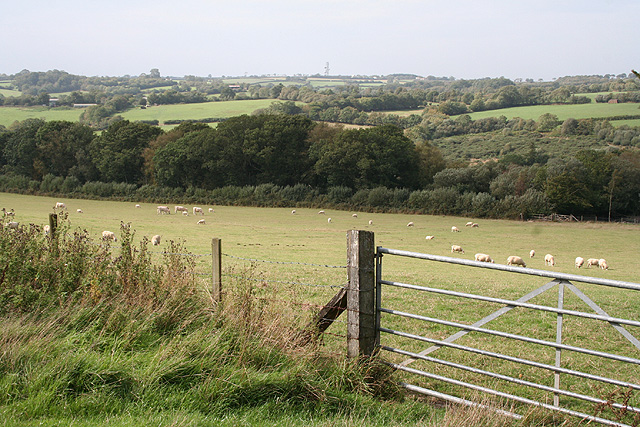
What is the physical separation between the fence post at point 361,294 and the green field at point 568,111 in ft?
431

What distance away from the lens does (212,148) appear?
71.8 meters

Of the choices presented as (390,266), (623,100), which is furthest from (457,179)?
(623,100)

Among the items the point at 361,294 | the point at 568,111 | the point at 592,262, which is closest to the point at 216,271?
the point at 361,294

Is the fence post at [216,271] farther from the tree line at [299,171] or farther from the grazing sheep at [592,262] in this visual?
the tree line at [299,171]

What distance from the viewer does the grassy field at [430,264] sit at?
8.20 metres

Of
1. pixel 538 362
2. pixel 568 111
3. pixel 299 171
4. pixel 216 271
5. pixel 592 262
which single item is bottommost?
pixel 592 262

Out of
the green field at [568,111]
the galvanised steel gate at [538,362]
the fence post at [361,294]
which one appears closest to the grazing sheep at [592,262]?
the galvanised steel gate at [538,362]

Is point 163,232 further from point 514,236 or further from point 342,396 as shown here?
point 342,396

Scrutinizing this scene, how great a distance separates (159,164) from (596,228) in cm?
5209

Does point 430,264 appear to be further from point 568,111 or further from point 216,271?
point 568,111

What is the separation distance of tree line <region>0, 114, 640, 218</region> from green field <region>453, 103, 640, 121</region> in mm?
57824

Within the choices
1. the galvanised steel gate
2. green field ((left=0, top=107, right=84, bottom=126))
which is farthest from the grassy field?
green field ((left=0, top=107, right=84, bottom=126))

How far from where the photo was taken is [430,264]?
24516 mm

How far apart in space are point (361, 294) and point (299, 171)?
225 ft
